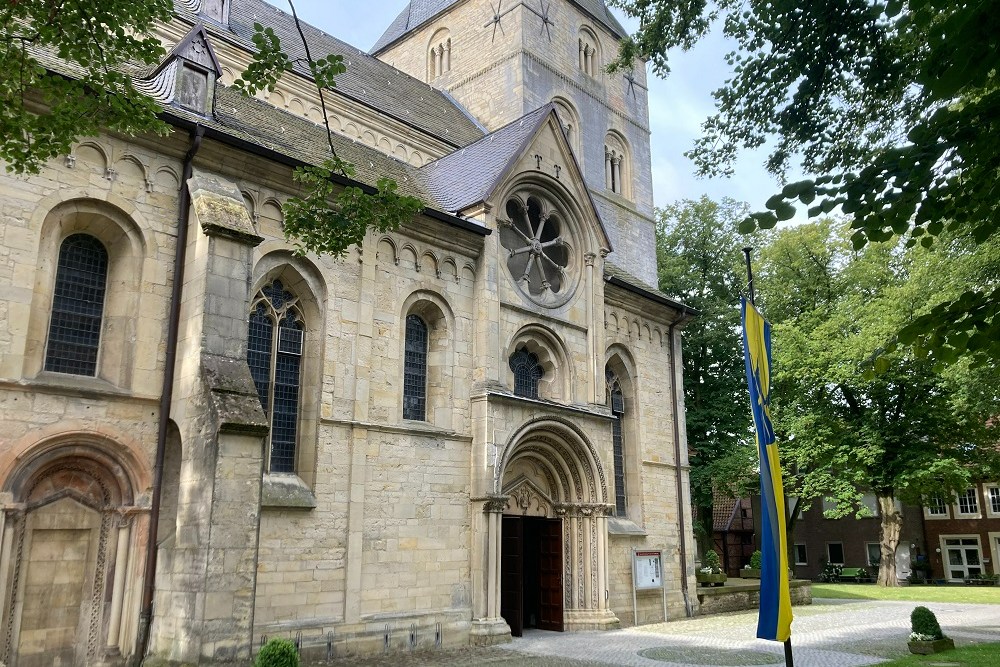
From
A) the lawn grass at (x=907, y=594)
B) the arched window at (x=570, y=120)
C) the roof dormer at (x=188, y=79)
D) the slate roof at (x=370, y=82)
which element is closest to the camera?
the roof dormer at (x=188, y=79)

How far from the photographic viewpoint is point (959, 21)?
18.0 feet

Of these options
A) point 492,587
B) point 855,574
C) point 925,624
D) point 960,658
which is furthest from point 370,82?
point 855,574

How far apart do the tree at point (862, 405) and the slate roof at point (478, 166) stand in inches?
593

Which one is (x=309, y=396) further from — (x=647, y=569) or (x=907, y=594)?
(x=907, y=594)

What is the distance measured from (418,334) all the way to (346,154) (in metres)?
4.90

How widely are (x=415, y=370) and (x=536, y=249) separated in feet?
14.7

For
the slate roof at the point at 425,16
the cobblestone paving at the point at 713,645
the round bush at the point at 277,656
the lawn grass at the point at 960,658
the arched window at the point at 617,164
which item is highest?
the slate roof at the point at 425,16

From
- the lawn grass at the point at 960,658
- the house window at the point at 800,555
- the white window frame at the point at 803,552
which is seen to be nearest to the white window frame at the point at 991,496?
the white window frame at the point at 803,552

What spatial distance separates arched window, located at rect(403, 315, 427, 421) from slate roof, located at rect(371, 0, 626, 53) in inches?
699

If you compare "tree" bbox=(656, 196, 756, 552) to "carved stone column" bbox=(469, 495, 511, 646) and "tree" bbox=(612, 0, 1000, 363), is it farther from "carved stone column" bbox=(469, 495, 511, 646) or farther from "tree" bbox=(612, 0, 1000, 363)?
"carved stone column" bbox=(469, 495, 511, 646)

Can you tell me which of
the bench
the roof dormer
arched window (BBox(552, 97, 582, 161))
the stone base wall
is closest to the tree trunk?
the bench

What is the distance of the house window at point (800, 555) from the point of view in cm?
5002

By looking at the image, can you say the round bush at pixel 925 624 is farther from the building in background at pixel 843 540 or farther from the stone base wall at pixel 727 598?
the building in background at pixel 843 540

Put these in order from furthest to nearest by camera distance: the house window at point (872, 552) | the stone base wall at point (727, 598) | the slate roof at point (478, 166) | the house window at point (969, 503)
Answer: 1. the house window at point (872, 552)
2. the house window at point (969, 503)
3. the stone base wall at point (727, 598)
4. the slate roof at point (478, 166)
